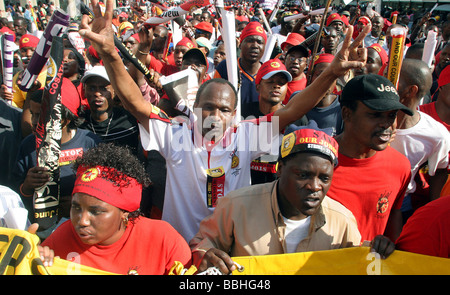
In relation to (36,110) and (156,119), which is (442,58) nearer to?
(156,119)

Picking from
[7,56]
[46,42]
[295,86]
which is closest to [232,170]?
[46,42]

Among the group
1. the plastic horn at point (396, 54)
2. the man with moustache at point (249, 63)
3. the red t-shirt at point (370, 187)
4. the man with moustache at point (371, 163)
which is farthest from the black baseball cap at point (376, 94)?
the man with moustache at point (249, 63)

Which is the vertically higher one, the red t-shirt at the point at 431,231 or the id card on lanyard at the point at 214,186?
the red t-shirt at the point at 431,231

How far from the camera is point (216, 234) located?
2.03m

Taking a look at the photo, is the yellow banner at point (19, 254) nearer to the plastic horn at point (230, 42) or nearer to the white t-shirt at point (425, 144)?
the plastic horn at point (230, 42)

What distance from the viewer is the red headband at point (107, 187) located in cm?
197

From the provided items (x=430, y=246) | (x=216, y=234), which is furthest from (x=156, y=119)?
(x=430, y=246)

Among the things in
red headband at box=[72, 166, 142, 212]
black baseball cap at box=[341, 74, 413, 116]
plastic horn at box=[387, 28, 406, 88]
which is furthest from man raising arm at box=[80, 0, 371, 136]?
red headband at box=[72, 166, 142, 212]

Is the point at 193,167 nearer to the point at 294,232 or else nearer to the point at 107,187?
the point at 107,187

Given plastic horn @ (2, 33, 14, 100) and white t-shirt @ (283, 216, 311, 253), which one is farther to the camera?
plastic horn @ (2, 33, 14, 100)

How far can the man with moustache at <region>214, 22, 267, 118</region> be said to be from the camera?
444cm

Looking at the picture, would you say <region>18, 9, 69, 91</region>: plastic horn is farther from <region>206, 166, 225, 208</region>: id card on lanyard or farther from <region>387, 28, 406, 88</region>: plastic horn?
<region>387, 28, 406, 88</region>: plastic horn

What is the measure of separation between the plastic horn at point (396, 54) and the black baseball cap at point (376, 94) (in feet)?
1.50

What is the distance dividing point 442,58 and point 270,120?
401cm
